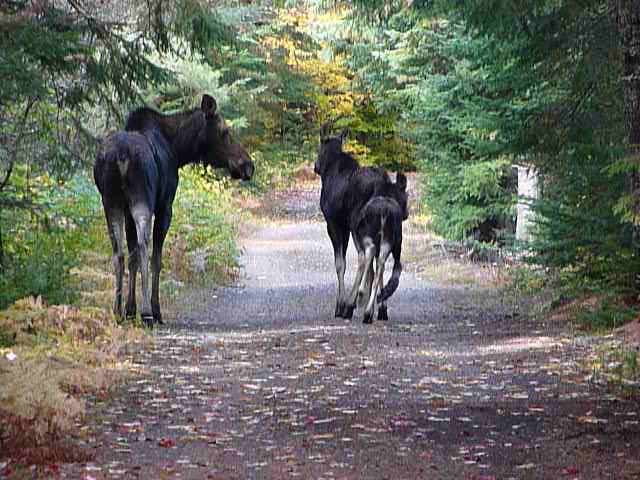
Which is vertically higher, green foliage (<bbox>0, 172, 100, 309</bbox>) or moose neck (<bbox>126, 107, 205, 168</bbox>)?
moose neck (<bbox>126, 107, 205, 168</bbox>)

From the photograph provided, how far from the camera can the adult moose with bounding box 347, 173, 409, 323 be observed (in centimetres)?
1595

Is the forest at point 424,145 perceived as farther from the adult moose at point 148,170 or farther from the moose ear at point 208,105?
the moose ear at point 208,105

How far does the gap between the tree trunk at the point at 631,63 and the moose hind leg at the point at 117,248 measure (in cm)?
592

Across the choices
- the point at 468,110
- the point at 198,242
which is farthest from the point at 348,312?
the point at 198,242

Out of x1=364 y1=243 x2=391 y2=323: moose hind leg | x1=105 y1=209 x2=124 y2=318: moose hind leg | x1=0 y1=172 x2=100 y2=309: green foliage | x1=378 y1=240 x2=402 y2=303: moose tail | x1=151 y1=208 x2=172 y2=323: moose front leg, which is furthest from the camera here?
x1=378 y1=240 x2=402 y2=303: moose tail

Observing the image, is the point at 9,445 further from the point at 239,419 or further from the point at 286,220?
the point at 286,220

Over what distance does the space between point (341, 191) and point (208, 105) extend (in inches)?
80.5

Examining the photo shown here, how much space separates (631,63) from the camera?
1384cm

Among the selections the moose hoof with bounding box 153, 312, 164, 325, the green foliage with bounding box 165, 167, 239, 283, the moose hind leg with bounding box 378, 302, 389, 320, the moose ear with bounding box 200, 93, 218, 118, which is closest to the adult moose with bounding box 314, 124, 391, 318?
the moose hind leg with bounding box 378, 302, 389, 320

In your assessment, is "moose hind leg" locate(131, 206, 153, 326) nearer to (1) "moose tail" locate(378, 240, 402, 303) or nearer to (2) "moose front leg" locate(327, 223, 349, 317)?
(2) "moose front leg" locate(327, 223, 349, 317)

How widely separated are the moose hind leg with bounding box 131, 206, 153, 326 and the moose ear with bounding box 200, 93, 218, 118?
2.00 meters

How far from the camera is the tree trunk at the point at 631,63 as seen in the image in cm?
1364

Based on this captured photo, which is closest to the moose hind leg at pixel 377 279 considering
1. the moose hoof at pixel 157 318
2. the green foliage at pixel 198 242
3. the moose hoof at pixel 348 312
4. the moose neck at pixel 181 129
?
the moose hoof at pixel 348 312

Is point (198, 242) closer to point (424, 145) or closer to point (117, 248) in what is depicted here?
point (424, 145)
